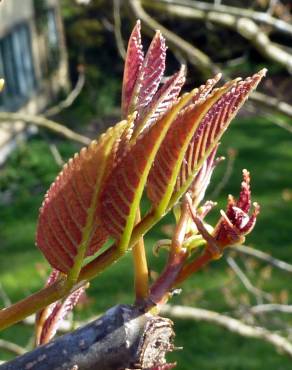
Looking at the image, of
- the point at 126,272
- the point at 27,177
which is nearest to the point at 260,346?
the point at 126,272

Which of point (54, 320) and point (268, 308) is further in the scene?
point (268, 308)

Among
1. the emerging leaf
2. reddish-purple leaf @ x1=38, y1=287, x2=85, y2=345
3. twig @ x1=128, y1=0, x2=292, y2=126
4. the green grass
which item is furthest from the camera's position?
the green grass

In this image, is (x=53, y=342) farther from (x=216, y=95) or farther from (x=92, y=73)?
(x=92, y=73)

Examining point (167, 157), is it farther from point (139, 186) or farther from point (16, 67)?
point (16, 67)

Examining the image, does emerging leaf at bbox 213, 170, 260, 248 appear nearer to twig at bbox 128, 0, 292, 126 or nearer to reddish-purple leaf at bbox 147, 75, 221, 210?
reddish-purple leaf at bbox 147, 75, 221, 210

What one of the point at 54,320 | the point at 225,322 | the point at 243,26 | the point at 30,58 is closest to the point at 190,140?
the point at 54,320

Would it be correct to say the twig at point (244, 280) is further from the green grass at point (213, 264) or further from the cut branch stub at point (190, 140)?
the cut branch stub at point (190, 140)

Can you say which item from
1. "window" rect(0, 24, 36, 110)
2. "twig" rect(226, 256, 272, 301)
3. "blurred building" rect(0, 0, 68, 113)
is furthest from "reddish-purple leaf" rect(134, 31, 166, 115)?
"window" rect(0, 24, 36, 110)

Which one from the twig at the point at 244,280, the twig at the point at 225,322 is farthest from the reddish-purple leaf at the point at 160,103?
the twig at the point at 244,280
